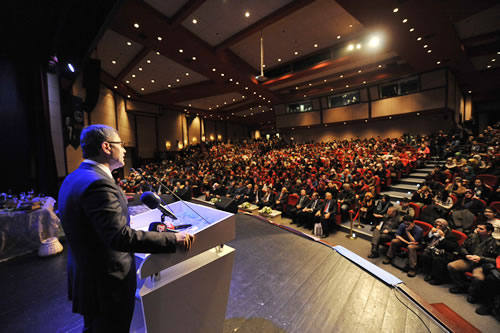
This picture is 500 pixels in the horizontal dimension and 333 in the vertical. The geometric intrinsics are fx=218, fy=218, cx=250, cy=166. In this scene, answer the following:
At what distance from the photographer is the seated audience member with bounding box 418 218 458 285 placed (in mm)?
3324

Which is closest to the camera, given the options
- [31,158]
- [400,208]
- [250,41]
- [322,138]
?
[400,208]

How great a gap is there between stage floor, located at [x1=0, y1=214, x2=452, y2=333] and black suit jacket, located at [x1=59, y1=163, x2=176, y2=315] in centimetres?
126

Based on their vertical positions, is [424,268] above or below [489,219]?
below

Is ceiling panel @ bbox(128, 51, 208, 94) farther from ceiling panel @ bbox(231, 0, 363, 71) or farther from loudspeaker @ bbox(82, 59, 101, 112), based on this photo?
ceiling panel @ bbox(231, 0, 363, 71)

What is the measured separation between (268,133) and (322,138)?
588 inches

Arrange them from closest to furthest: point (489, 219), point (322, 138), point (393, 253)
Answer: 1. point (489, 219)
2. point (393, 253)
3. point (322, 138)

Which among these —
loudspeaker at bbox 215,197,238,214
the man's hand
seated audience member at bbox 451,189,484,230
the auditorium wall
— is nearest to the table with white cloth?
loudspeaker at bbox 215,197,238,214

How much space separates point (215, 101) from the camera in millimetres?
18203

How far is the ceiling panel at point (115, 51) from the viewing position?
8211 millimetres

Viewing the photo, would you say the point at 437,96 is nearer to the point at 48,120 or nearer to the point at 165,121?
the point at 48,120

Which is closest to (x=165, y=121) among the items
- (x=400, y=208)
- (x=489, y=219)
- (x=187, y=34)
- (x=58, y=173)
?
(x=187, y=34)

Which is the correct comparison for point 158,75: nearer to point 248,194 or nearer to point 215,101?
point 215,101

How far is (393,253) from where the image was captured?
3977 millimetres

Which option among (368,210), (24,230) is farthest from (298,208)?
(24,230)
